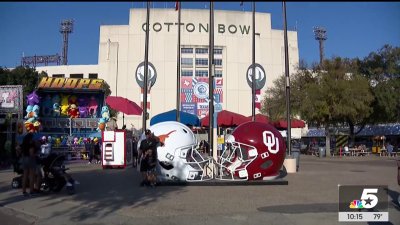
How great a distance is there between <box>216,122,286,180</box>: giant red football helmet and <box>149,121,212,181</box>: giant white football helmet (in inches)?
35.3

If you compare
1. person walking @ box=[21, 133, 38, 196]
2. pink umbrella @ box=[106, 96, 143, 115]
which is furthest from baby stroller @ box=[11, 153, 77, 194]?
pink umbrella @ box=[106, 96, 143, 115]

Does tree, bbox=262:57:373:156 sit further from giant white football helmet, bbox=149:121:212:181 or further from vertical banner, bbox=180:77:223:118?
giant white football helmet, bbox=149:121:212:181

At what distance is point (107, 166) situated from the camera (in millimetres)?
22422

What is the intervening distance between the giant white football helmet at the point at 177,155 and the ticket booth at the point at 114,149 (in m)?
6.96

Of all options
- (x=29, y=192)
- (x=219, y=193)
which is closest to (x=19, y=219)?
(x=29, y=192)

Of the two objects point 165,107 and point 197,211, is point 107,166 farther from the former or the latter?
point 165,107

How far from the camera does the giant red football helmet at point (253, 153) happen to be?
14.8 meters

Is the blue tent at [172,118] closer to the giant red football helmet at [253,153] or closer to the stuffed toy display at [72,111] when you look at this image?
the stuffed toy display at [72,111]

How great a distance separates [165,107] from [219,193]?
55401mm

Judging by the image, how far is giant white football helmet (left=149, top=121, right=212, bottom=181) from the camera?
1476 centimetres

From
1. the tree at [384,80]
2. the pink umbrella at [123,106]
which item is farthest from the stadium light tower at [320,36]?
the pink umbrella at [123,106]

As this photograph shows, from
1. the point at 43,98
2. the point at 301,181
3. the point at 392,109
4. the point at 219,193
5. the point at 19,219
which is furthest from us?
the point at 392,109

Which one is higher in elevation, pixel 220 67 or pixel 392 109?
pixel 220 67

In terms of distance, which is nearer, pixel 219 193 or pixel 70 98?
pixel 219 193
